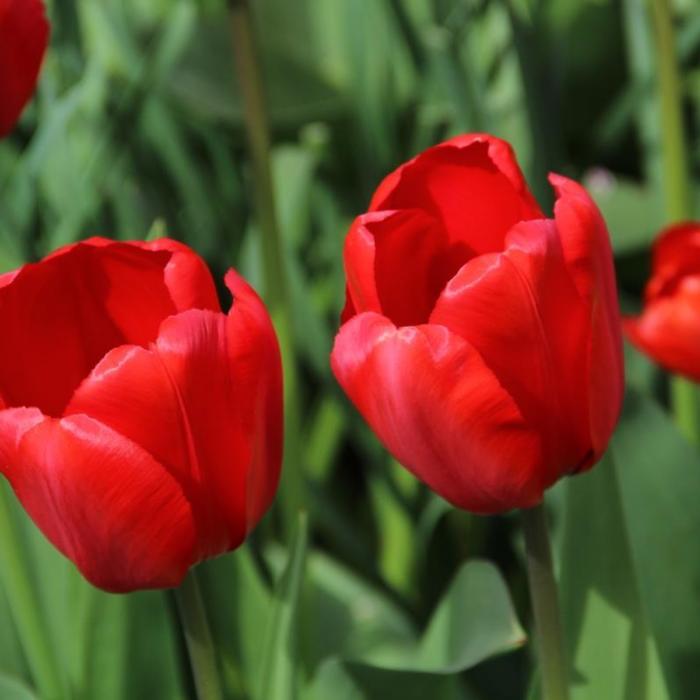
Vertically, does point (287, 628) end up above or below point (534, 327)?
below

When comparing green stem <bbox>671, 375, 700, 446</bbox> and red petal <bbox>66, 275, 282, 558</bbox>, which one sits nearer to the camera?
red petal <bbox>66, 275, 282, 558</bbox>

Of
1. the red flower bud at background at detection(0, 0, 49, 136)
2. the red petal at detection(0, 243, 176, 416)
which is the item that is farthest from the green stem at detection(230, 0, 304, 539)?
the red petal at detection(0, 243, 176, 416)

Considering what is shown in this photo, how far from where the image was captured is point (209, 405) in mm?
424

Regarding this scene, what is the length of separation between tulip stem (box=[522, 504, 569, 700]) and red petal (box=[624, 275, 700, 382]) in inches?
7.4

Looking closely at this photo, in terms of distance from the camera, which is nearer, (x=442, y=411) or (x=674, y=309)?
(x=442, y=411)

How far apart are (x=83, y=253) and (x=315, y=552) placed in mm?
436

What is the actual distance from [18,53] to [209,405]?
0.22 metres

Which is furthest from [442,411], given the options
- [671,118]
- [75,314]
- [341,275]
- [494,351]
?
[341,275]

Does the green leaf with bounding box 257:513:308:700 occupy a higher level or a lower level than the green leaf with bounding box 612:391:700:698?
higher

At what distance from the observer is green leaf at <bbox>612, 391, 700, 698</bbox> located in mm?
606

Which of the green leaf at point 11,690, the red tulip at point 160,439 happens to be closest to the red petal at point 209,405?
the red tulip at point 160,439

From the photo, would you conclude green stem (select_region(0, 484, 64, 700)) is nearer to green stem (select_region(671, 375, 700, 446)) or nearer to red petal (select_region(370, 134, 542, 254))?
red petal (select_region(370, 134, 542, 254))

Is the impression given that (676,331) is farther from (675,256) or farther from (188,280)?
(188,280)

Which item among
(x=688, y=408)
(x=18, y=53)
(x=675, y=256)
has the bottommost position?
(x=688, y=408)
